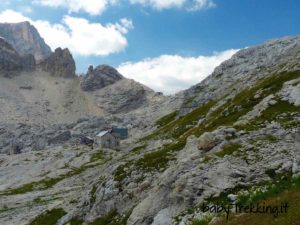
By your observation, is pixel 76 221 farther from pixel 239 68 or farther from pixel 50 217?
pixel 239 68

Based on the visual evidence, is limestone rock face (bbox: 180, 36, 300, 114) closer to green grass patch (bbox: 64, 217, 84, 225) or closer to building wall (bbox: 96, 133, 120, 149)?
building wall (bbox: 96, 133, 120, 149)

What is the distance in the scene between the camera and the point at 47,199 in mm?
94062

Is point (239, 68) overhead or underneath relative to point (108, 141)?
overhead

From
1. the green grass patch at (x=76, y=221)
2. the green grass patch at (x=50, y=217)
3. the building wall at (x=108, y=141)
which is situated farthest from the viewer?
the building wall at (x=108, y=141)

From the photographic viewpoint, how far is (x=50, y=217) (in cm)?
5222

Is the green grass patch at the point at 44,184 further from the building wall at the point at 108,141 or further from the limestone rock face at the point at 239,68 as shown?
the limestone rock face at the point at 239,68

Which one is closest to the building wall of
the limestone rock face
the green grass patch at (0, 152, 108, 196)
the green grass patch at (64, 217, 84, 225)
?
the green grass patch at (0, 152, 108, 196)

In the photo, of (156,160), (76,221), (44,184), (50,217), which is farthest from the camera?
(44,184)

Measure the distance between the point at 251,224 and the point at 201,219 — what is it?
560cm

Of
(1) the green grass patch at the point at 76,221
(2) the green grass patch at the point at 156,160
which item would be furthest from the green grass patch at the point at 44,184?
(2) the green grass patch at the point at 156,160

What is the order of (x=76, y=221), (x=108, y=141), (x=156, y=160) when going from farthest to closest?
(x=108, y=141) < (x=156, y=160) < (x=76, y=221)

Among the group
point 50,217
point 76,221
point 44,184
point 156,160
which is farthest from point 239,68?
point 76,221

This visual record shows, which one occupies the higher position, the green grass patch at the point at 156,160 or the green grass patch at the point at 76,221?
the green grass patch at the point at 156,160

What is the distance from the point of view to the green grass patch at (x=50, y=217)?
167 feet
